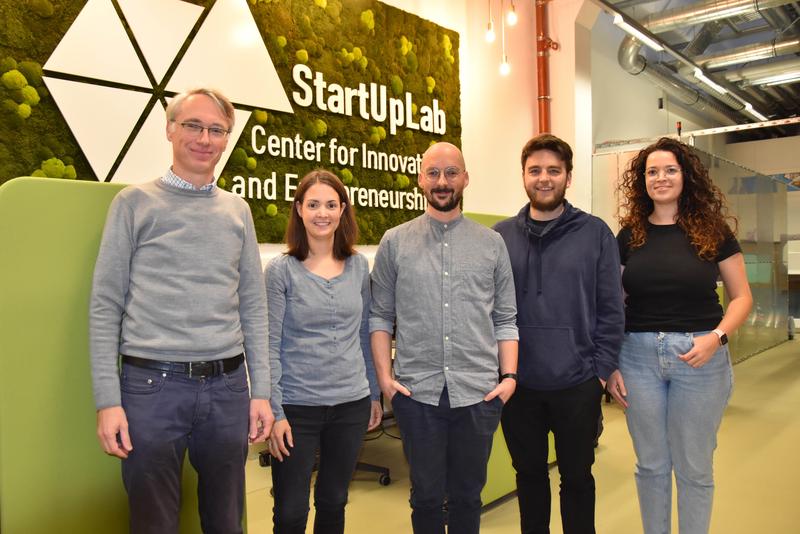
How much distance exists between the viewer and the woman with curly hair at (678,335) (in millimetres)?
2104

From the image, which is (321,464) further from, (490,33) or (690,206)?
(490,33)

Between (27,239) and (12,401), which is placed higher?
(27,239)

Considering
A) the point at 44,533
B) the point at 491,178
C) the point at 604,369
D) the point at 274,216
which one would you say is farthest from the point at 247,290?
the point at 491,178

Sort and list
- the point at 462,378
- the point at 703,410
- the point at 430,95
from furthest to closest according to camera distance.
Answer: the point at 430,95 → the point at 703,410 → the point at 462,378

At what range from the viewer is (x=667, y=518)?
7.25 ft

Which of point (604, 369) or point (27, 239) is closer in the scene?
point (27, 239)

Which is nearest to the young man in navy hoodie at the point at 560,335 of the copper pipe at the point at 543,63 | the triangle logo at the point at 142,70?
the triangle logo at the point at 142,70

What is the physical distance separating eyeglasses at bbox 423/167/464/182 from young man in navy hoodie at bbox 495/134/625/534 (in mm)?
283

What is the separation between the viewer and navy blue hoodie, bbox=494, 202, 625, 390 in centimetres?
207

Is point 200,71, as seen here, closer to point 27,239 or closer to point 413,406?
point 27,239

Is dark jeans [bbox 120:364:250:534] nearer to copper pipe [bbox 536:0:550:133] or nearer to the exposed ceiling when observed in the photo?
copper pipe [bbox 536:0:550:133]

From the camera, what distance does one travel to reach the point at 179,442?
1.62 meters

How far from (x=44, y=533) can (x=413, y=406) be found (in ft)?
3.40

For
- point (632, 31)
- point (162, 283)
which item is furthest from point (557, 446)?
point (632, 31)
